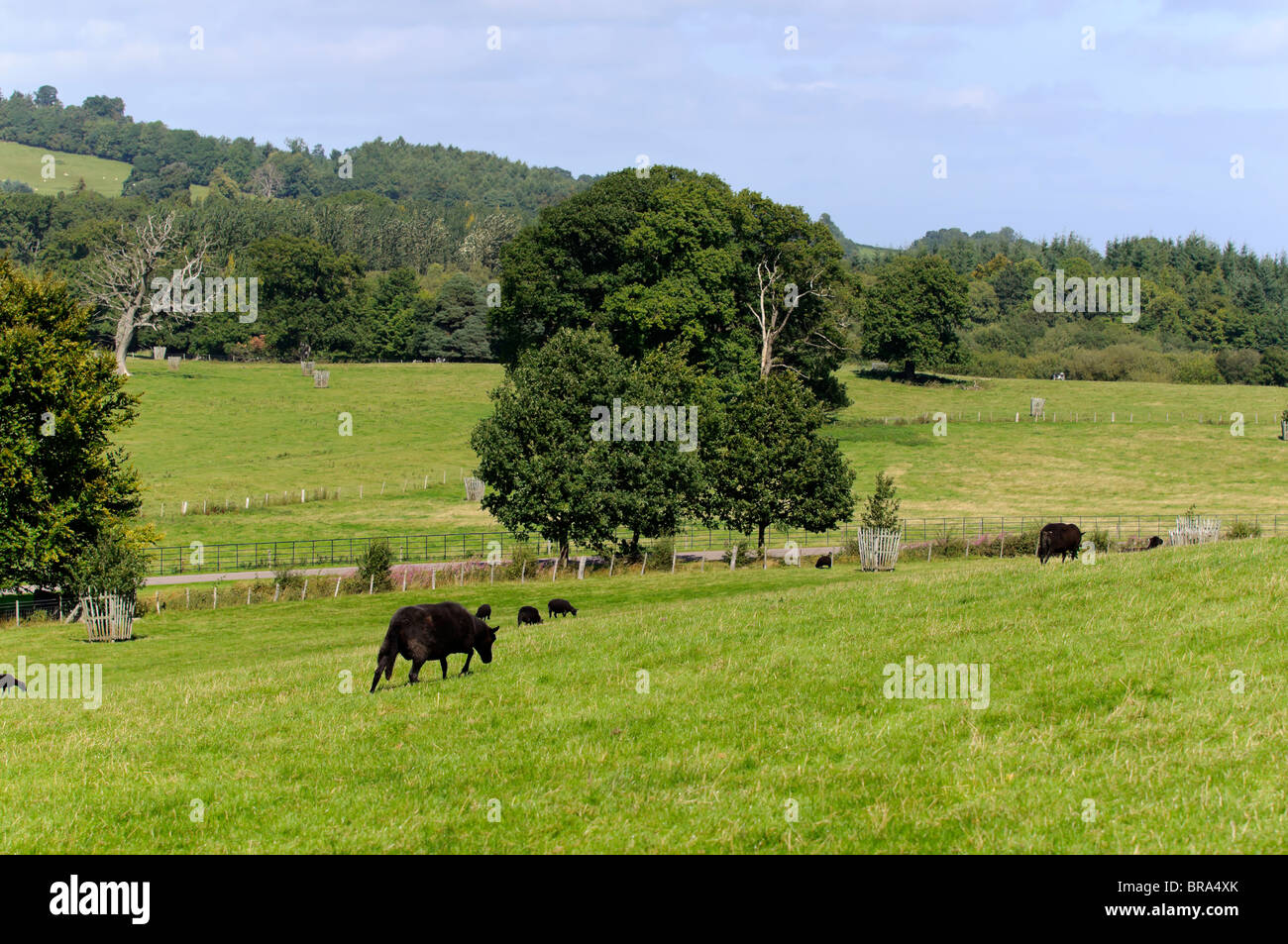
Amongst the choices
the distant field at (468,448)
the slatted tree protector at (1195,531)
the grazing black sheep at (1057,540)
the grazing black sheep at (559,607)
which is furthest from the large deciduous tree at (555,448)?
the slatted tree protector at (1195,531)

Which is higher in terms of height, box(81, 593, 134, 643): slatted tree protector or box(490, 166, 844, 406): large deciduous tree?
box(490, 166, 844, 406): large deciduous tree

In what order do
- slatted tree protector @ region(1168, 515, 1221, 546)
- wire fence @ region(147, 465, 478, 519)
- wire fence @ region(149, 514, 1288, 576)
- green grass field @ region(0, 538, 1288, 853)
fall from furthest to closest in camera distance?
1. wire fence @ region(147, 465, 478, 519)
2. wire fence @ region(149, 514, 1288, 576)
3. slatted tree protector @ region(1168, 515, 1221, 546)
4. green grass field @ region(0, 538, 1288, 853)

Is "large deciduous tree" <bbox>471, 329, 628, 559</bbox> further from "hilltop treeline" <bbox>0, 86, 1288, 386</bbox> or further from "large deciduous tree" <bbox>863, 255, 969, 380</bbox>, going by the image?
"large deciduous tree" <bbox>863, 255, 969, 380</bbox>

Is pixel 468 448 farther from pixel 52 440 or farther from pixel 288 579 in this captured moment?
pixel 52 440

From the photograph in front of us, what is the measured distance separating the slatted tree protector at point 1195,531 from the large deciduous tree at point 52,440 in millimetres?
46954

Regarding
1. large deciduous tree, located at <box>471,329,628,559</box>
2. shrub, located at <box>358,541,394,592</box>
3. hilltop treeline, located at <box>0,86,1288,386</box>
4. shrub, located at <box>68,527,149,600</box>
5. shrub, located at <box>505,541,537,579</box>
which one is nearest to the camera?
shrub, located at <box>68,527,149,600</box>

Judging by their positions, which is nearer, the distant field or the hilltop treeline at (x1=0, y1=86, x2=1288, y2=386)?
the distant field

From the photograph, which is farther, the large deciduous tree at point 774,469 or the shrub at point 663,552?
the large deciduous tree at point 774,469

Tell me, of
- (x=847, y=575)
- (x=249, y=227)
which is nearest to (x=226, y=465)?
(x=847, y=575)

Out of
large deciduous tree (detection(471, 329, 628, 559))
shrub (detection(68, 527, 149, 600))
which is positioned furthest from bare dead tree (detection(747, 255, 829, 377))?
shrub (detection(68, 527, 149, 600))

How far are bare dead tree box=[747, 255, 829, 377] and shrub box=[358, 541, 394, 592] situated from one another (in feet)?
155

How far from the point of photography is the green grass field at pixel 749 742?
11.1 meters

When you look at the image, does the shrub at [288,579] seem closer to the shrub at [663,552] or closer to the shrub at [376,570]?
the shrub at [376,570]

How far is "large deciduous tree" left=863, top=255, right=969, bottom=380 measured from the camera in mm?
114875
